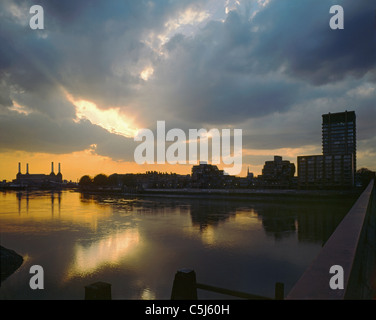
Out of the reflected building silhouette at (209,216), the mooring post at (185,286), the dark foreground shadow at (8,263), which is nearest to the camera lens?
the mooring post at (185,286)

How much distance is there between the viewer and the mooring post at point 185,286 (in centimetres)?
635

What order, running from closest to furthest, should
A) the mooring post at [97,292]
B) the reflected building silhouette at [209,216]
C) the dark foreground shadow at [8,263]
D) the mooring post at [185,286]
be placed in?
the mooring post at [97,292]
the mooring post at [185,286]
the dark foreground shadow at [8,263]
the reflected building silhouette at [209,216]

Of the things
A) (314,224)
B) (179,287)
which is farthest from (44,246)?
(314,224)

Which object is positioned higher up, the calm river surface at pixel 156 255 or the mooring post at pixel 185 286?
the mooring post at pixel 185 286

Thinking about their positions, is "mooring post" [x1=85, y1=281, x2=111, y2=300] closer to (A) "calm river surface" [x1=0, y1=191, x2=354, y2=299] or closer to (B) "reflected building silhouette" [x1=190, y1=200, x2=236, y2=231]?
(A) "calm river surface" [x1=0, y1=191, x2=354, y2=299]

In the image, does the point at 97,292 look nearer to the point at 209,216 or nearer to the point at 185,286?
the point at 185,286

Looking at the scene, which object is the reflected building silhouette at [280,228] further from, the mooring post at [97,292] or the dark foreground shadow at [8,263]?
the mooring post at [97,292]

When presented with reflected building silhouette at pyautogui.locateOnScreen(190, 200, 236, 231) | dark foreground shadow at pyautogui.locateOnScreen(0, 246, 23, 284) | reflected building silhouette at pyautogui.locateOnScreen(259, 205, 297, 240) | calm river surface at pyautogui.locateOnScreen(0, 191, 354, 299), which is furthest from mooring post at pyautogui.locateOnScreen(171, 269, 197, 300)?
reflected building silhouette at pyautogui.locateOnScreen(190, 200, 236, 231)

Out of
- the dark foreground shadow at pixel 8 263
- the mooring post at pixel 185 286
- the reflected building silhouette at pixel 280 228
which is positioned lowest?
the reflected building silhouette at pixel 280 228

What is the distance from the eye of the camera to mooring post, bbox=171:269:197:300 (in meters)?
6.35

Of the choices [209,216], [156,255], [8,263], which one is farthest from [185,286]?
[209,216]

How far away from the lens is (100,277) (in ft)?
58.3

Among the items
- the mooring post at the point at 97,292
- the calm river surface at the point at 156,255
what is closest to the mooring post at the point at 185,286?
the mooring post at the point at 97,292

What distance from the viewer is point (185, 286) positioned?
6355 mm
